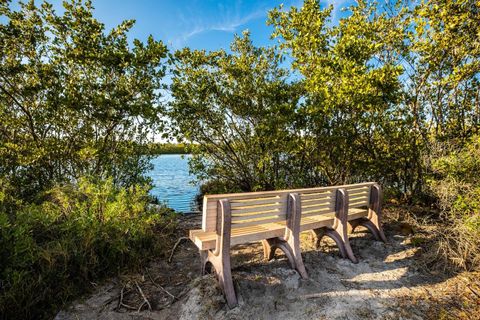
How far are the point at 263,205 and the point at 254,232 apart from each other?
0.39m

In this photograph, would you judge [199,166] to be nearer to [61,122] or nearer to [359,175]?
[61,122]

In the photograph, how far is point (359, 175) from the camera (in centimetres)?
801

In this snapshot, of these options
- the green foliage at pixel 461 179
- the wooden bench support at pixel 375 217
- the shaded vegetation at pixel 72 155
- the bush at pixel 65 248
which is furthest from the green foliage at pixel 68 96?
the green foliage at pixel 461 179

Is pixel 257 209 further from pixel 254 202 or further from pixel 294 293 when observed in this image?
pixel 294 293

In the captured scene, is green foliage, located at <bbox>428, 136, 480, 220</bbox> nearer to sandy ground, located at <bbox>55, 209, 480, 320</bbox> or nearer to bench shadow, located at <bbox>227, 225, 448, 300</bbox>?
bench shadow, located at <bbox>227, 225, 448, 300</bbox>

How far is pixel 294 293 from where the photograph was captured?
3.29 metres

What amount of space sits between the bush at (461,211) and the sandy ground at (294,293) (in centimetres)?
30

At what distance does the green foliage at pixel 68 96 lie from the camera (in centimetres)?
575

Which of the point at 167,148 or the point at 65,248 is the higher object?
the point at 167,148

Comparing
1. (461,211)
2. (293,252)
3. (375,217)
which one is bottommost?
(293,252)

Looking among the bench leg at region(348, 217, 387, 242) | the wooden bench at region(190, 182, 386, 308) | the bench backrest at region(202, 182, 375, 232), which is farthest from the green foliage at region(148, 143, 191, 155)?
the bench leg at region(348, 217, 387, 242)

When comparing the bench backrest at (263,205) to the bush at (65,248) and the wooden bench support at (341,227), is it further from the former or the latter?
the bush at (65,248)

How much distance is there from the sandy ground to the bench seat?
605mm

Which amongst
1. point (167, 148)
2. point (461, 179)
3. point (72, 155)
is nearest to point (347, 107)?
point (461, 179)
